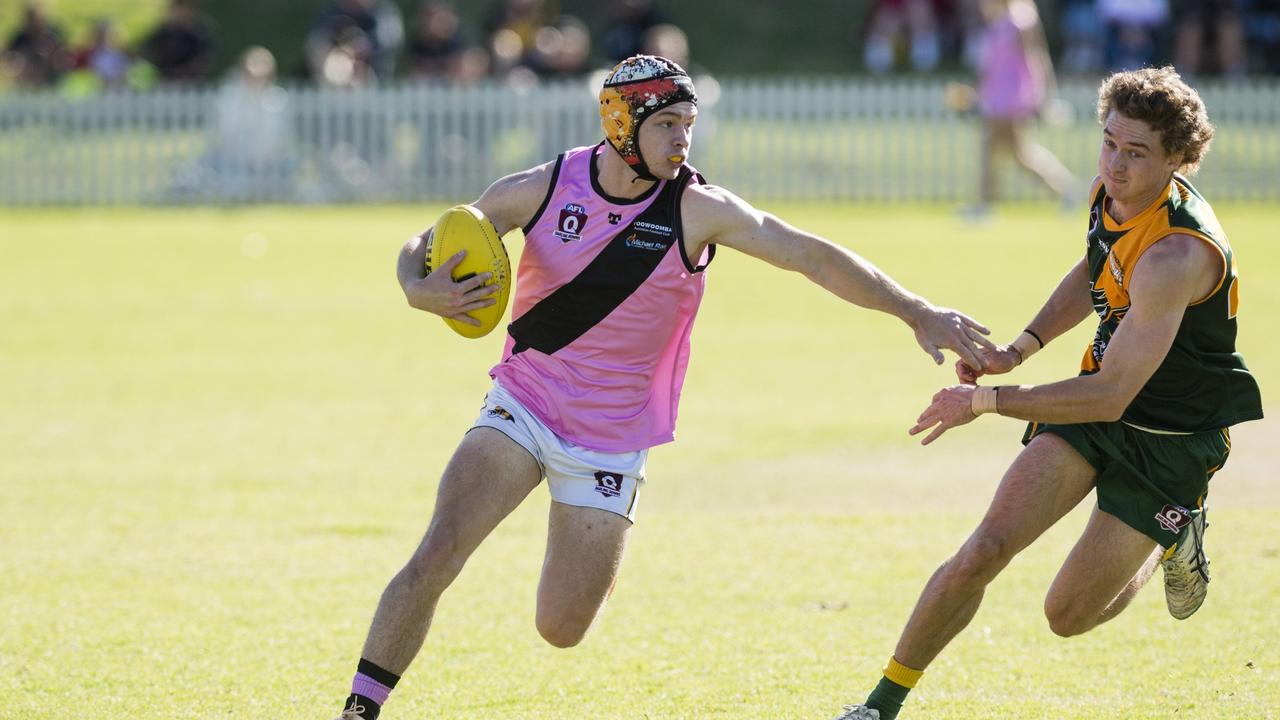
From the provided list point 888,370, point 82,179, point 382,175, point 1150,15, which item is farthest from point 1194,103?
point 1150,15

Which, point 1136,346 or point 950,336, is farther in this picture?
point 950,336

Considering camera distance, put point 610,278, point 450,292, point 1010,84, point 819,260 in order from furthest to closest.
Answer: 1. point 1010,84
2. point 610,278
3. point 819,260
4. point 450,292

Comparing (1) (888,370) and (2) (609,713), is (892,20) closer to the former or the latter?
(1) (888,370)

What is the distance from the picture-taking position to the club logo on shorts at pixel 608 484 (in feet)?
20.4

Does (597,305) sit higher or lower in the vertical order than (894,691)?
higher

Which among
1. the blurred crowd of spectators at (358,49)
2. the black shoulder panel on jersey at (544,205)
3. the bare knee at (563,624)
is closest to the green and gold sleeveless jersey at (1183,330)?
the black shoulder panel on jersey at (544,205)

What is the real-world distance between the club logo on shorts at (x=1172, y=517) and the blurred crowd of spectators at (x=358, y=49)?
19.4 metres

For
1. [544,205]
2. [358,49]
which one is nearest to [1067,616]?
[544,205]

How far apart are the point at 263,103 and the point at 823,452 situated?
17.0 m

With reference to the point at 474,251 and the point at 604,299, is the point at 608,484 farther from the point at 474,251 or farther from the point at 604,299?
the point at 474,251

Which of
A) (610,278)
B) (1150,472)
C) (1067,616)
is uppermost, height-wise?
(610,278)

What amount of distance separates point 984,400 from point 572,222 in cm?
166

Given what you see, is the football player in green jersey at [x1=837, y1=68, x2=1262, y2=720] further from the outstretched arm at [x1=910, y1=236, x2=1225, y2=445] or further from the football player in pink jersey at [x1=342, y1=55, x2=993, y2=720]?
the football player in pink jersey at [x1=342, y1=55, x2=993, y2=720]

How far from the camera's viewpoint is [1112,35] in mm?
30531
